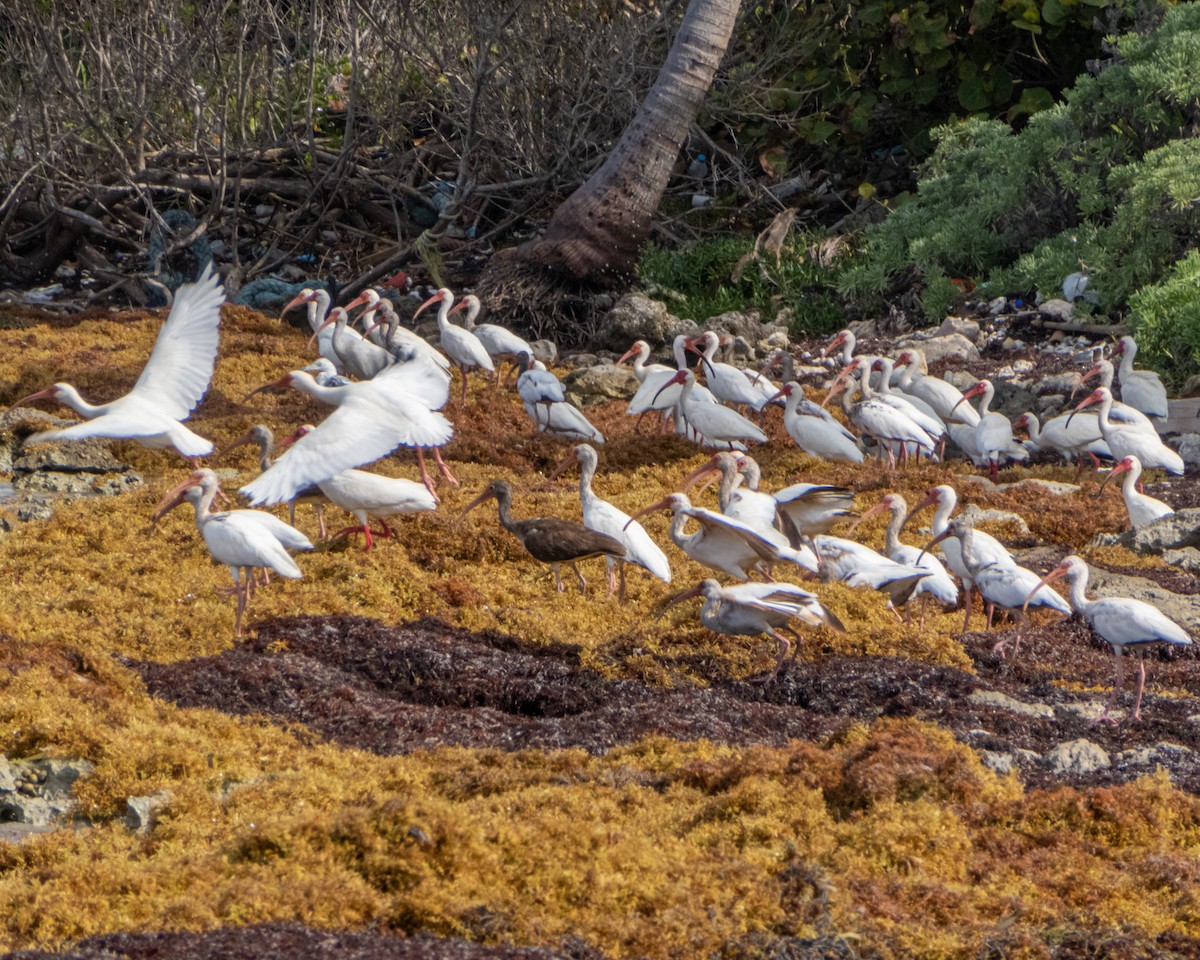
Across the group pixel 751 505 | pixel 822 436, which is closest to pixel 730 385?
pixel 822 436

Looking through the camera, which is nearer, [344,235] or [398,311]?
[398,311]

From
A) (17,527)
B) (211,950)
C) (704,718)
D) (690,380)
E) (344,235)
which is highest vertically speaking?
(211,950)

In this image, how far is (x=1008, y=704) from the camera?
7957mm

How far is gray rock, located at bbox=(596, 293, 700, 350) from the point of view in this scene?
61.0 feet

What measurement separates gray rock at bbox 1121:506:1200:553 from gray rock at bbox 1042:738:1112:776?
4.68 meters

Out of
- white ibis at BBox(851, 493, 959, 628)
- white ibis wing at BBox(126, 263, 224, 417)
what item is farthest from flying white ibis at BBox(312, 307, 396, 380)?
white ibis at BBox(851, 493, 959, 628)

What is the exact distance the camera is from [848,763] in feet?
21.2

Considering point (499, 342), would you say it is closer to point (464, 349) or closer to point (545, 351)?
point (464, 349)

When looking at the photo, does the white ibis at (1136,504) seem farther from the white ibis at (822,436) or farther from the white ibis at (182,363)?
the white ibis at (182,363)

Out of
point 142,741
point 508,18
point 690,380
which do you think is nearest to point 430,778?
point 142,741

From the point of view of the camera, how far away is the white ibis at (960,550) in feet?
30.3

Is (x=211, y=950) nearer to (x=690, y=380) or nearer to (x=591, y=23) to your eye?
(x=690, y=380)

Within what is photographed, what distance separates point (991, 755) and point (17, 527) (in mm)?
7190

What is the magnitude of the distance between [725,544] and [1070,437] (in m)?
5.79
